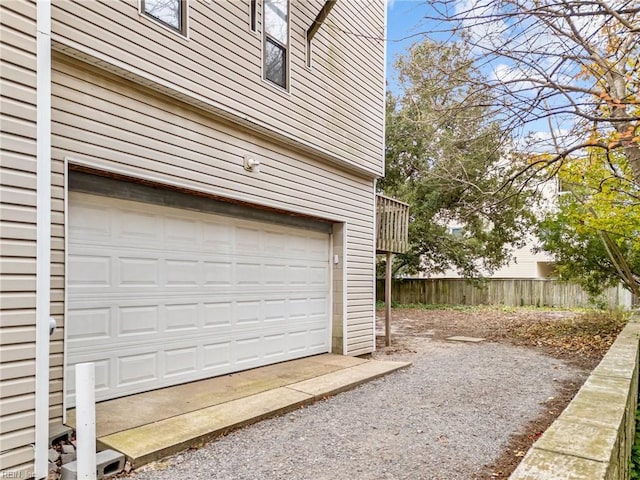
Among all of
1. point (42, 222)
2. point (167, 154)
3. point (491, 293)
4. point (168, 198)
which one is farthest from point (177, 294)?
point (491, 293)

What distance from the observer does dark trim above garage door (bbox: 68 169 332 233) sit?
4090 millimetres

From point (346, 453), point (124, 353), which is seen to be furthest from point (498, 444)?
point (124, 353)

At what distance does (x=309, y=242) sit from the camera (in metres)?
7.06

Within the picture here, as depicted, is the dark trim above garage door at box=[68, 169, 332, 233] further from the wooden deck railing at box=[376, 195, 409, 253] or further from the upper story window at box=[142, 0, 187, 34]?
the wooden deck railing at box=[376, 195, 409, 253]

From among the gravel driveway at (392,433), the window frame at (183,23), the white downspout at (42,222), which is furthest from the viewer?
the window frame at (183,23)

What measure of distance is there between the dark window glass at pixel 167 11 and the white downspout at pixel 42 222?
1.32 m

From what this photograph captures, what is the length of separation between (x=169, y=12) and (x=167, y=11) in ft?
0.08

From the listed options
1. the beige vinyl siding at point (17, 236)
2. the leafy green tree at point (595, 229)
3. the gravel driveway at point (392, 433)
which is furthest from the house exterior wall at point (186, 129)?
the leafy green tree at point (595, 229)

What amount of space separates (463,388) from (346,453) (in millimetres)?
2706

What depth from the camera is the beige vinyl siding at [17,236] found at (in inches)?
113

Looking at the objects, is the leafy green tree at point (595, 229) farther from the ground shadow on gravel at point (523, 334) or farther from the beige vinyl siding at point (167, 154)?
the beige vinyl siding at point (167, 154)

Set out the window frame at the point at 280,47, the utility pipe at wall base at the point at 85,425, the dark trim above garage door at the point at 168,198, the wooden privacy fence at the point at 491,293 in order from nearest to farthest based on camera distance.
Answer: the utility pipe at wall base at the point at 85,425 → the dark trim above garage door at the point at 168,198 → the window frame at the point at 280,47 → the wooden privacy fence at the point at 491,293

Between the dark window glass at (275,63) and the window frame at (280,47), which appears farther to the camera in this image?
the dark window glass at (275,63)

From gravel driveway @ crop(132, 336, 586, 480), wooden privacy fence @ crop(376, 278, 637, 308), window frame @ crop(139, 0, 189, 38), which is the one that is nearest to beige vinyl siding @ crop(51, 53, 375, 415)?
window frame @ crop(139, 0, 189, 38)
